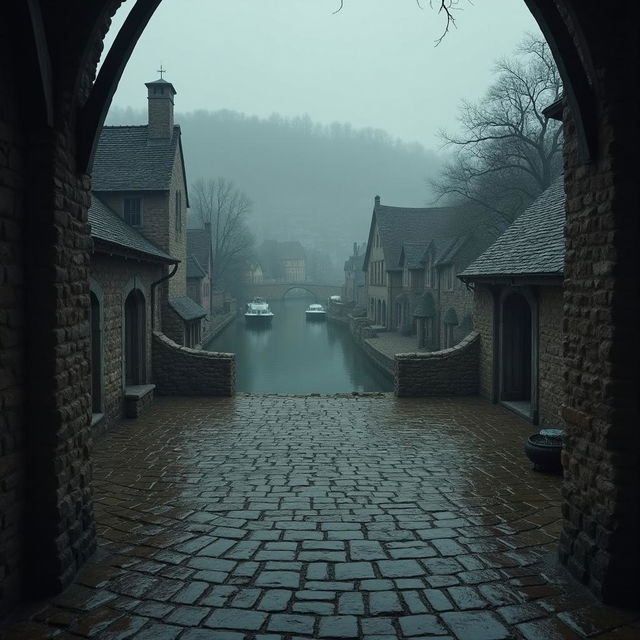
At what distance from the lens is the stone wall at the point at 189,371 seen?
14992 millimetres

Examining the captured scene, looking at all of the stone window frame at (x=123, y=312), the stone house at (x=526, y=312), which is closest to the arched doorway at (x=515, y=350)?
the stone house at (x=526, y=312)

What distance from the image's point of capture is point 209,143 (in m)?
150

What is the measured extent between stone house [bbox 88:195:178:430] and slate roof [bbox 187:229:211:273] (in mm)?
27511

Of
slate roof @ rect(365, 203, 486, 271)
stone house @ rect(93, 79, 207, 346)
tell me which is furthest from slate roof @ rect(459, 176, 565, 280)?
slate roof @ rect(365, 203, 486, 271)

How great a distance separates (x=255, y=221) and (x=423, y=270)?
400 feet

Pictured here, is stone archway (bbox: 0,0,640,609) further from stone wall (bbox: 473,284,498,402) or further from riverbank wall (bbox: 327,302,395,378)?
riverbank wall (bbox: 327,302,395,378)

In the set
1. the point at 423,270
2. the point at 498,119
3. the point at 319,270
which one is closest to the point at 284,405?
the point at 498,119

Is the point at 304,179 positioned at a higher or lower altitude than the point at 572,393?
higher

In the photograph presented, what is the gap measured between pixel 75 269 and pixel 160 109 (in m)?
18.4

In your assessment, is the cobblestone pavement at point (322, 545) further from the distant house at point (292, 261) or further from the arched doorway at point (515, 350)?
the distant house at point (292, 261)

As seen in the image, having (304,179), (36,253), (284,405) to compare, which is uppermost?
(304,179)

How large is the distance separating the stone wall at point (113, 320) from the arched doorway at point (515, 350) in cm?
792

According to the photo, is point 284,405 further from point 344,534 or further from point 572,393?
point 572,393

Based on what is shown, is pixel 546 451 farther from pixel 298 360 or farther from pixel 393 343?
pixel 298 360
